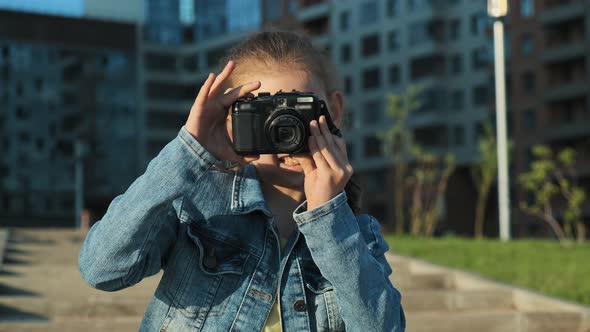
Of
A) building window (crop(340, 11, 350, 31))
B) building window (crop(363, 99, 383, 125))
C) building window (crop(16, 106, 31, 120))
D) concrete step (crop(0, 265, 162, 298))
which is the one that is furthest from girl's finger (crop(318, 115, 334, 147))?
building window (crop(16, 106, 31, 120))

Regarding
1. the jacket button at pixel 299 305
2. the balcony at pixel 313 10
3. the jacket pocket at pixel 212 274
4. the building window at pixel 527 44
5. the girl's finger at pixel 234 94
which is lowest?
the jacket button at pixel 299 305

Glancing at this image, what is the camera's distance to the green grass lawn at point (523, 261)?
25.3 ft

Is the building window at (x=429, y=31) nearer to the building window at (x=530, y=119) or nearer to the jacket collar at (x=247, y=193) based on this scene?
the building window at (x=530, y=119)

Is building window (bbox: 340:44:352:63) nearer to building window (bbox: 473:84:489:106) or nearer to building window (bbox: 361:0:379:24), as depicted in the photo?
building window (bbox: 361:0:379:24)

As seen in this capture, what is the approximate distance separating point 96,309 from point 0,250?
2755 millimetres

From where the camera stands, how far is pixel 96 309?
6398mm

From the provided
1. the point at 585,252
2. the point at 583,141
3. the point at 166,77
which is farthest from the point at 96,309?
the point at 166,77

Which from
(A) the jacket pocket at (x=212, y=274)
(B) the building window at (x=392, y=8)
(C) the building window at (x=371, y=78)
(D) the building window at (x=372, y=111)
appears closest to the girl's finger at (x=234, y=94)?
(A) the jacket pocket at (x=212, y=274)

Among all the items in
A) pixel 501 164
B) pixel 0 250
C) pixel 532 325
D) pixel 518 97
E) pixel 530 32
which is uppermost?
pixel 530 32

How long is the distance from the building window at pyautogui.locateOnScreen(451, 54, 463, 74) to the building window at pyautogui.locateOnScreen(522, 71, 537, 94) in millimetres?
4506

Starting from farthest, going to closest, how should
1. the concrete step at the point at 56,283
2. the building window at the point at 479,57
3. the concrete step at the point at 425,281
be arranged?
the building window at the point at 479,57
the concrete step at the point at 425,281
the concrete step at the point at 56,283

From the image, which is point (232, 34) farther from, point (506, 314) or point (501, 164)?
point (506, 314)

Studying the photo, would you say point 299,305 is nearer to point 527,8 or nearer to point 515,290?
point 515,290

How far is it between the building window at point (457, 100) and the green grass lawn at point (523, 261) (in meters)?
42.0
